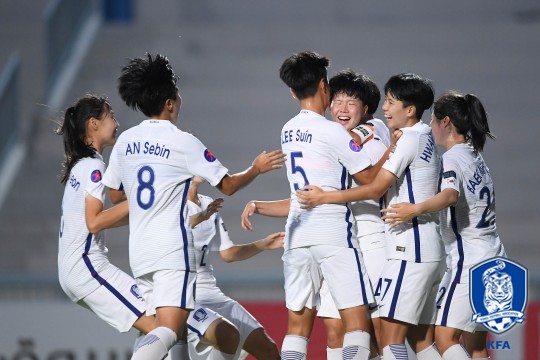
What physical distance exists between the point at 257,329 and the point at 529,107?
6.46 metres

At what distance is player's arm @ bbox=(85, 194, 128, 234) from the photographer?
5.48 meters

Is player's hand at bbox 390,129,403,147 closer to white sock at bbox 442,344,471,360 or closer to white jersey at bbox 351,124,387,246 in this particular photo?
white jersey at bbox 351,124,387,246

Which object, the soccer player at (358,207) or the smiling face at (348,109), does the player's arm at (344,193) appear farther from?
the smiling face at (348,109)

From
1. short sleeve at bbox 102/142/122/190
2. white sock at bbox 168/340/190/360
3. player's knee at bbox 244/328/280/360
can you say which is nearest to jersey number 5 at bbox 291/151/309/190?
short sleeve at bbox 102/142/122/190

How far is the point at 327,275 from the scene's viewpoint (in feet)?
17.5

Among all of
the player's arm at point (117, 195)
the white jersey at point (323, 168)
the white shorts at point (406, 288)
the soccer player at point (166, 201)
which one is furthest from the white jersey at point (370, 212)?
the player's arm at point (117, 195)

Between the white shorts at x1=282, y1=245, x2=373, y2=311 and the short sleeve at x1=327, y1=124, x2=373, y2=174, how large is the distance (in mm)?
449

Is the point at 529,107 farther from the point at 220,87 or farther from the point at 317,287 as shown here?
the point at 317,287

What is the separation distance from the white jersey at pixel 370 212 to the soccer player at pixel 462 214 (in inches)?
15.6

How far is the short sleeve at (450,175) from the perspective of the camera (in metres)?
5.48

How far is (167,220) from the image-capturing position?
514 cm

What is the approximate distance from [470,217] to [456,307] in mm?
554

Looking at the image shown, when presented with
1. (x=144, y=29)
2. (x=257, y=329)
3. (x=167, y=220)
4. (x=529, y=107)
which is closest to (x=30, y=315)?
(x=257, y=329)

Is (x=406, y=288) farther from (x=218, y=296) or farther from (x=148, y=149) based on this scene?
(x=148, y=149)
